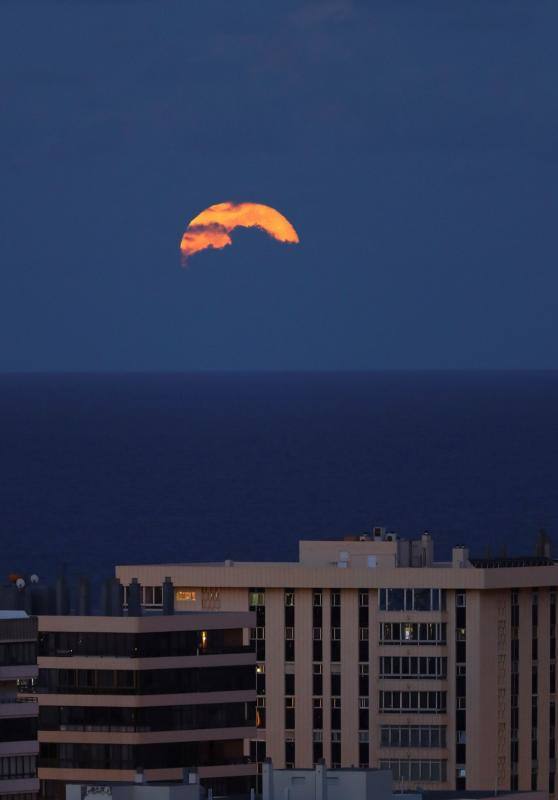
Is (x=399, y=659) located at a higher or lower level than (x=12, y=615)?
higher

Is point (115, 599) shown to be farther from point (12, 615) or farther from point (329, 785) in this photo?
point (329, 785)

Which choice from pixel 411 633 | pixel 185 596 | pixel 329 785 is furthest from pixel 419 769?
pixel 329 785

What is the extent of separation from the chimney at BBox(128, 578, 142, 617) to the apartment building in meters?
14.5

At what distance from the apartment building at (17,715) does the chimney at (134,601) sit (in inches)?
569

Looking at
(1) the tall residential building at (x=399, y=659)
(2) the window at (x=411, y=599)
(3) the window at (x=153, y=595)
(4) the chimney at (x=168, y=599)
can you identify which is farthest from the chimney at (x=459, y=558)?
(4) the chimney at (x=168, y=599)

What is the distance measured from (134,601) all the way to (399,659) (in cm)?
1864

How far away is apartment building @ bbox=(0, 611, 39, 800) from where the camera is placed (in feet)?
270

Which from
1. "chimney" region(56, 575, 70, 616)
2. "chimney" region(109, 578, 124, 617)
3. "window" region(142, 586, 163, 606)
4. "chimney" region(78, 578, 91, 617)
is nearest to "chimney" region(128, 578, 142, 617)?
"chimney" region(109, 578, 124, 617)

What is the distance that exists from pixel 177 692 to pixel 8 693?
14.5 metres

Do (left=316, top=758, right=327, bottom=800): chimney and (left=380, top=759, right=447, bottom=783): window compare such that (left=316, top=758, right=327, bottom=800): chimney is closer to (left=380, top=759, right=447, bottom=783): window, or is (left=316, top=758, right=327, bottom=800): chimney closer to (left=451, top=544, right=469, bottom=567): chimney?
(left=380, top=759, right=447, bottom=783): window

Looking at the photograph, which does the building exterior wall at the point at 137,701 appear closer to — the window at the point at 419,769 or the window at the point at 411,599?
the window at the point at 419,769

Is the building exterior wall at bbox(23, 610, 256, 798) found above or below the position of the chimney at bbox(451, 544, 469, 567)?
below

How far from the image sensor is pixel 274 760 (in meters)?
113

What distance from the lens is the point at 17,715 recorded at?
82688 mm
